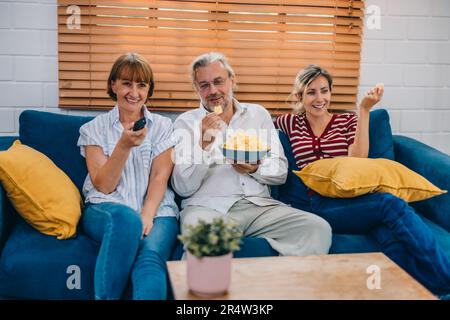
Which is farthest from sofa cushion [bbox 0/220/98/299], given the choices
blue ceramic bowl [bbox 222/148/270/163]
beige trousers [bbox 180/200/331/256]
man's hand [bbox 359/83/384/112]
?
man's hand [bbox 359/83/384/112]

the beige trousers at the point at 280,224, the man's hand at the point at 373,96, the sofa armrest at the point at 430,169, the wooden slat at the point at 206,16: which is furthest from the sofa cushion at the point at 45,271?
the sofa armrest at the point at 430,169

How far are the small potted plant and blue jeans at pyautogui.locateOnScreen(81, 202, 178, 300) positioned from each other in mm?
339

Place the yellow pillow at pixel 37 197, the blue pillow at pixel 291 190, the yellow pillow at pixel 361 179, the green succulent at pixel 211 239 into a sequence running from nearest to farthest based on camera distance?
the green succulent at pixel 211 239 < the yellow pillow at pixel 37 197 < the yellow pillow at pixel 361 179 < the blue pillow at pixel 291 190

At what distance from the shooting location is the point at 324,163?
2.27 metres

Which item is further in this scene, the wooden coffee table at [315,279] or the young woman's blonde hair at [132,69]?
the young woman's blonde hair at [132,69]

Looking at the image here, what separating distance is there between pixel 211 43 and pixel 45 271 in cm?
139

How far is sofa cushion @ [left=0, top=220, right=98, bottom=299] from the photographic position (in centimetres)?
189

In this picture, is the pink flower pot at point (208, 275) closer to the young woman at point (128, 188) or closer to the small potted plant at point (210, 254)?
the small potted plant at point (210, 254)

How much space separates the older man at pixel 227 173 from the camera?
2.18 metres

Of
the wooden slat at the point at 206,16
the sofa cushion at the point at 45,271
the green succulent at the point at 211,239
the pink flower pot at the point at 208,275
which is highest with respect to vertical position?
the wooden slat at the point at 206,16
